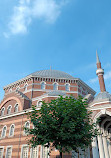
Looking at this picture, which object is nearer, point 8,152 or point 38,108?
point 8,152

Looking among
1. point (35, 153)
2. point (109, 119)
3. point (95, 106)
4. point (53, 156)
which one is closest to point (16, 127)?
point (35, 153)

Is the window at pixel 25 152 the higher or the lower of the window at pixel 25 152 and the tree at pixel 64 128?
the lower

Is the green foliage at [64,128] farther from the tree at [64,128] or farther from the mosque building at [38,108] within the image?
the mosque building at [38,108]

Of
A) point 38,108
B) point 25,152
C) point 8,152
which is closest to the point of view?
point 25,152

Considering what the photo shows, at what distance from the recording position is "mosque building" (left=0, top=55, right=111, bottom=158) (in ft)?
63.6

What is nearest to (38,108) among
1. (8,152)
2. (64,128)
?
(8,152)

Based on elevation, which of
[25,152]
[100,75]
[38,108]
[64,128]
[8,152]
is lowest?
[8,152]

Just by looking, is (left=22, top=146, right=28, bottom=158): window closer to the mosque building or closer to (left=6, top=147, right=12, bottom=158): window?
the mosque building

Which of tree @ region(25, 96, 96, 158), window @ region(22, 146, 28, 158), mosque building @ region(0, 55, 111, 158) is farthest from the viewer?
window @ region(22, 146, 28, 158)

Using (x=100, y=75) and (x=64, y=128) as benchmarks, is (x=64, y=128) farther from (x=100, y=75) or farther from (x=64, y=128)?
(x=100, y=75)

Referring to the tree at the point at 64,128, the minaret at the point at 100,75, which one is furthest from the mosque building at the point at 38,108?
the tree at the point at 64,128

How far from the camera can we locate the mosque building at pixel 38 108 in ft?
63.6

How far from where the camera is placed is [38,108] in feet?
73.2

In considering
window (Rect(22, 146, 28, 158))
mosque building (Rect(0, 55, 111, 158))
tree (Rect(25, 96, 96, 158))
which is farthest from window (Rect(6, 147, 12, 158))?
tree (Rect(25, 96, 96, 158))
